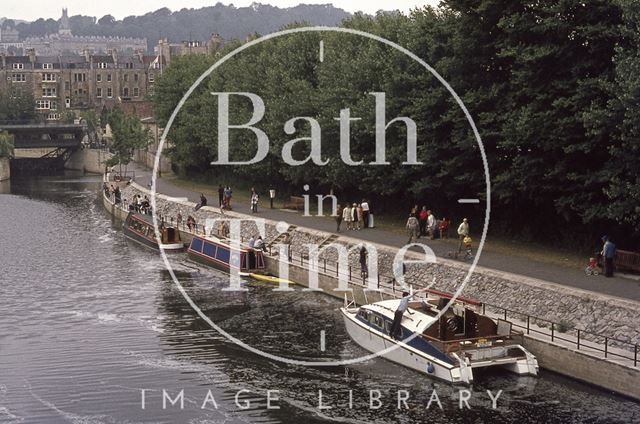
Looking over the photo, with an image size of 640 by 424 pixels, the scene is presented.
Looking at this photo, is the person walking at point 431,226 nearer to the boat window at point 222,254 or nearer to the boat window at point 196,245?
the boat window at point 222,254

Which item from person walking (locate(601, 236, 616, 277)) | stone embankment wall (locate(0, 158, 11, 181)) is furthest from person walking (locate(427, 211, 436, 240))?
stone embankment wall (locate(0, 158, 11, 181))

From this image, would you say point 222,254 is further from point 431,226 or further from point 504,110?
point 504,110

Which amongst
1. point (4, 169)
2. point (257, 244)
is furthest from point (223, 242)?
point (4, 169)

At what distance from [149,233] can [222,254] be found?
14392 mm

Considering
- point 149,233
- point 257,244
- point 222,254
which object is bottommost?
point 149,233

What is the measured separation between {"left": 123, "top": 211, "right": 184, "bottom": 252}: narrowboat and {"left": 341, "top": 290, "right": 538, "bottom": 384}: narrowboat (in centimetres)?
3162

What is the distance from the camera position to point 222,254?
207ft

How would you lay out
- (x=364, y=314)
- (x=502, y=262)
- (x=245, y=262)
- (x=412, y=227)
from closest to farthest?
(x=364, y=314), (x=502, y=262), (x=412, y=227), (x=245, y=262)

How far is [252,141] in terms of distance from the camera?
87500mm

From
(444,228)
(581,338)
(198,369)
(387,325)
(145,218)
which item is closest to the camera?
(581,338)

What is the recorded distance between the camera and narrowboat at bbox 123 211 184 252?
241ft

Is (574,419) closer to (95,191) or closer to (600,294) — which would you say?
(600,294)

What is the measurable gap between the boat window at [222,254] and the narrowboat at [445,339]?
19.6 m

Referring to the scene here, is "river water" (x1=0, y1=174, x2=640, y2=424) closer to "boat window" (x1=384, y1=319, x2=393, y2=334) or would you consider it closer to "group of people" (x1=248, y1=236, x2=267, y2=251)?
"boat window" (x1=384, y1=319, x2=393, y2=334)
